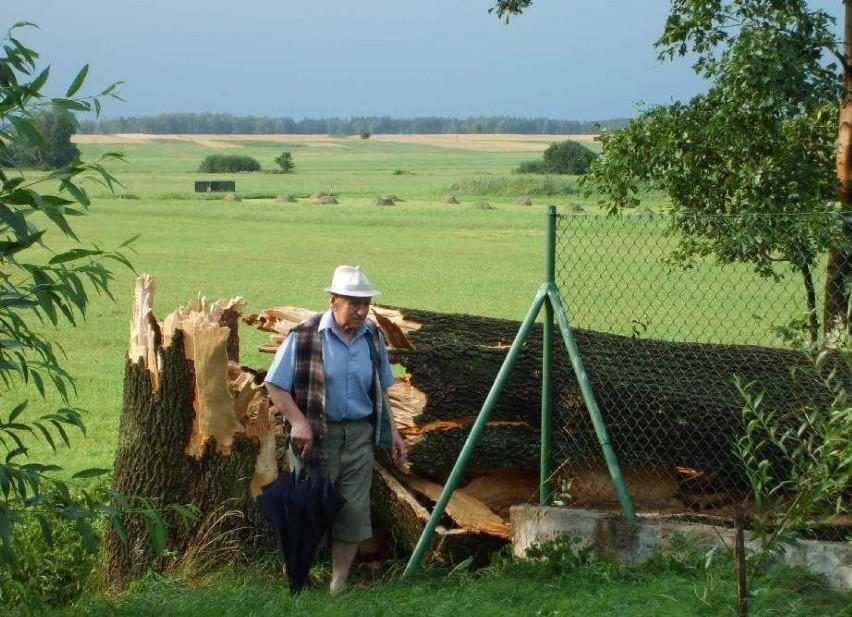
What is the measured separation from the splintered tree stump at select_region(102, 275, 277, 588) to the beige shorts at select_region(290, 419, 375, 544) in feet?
3.36

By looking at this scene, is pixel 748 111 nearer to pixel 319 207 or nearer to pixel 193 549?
pixel 193 549

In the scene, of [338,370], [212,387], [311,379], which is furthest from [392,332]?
[311,379]

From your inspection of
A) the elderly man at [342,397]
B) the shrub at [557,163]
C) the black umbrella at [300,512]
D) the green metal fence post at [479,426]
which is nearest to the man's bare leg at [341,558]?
the elderly man at [342,397]

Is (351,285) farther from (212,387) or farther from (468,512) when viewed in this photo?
(468,512)

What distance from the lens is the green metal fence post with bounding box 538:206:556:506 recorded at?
6742 mm

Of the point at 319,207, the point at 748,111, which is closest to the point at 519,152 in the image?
the point at 319,207

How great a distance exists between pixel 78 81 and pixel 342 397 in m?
2.83

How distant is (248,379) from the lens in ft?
25.1

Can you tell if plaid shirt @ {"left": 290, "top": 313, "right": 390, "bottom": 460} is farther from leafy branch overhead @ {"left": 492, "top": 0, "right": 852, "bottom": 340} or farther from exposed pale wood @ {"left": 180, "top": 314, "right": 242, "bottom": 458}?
leafy branch overhead @ {"left": 492, "top": 0, "right": 852, "bottom": 340}

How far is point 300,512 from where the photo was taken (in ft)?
21.1

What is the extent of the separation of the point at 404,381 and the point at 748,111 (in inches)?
154

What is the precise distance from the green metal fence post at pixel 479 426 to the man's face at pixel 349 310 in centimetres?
85

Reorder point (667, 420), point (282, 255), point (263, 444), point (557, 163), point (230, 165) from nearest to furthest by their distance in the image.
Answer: point (667, 420) → point (263, 444) → point (282, 255) → point (557, 163) → point (230, 165)

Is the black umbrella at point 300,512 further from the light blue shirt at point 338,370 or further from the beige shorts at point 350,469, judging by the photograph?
the light blue shirt at point 338,370
